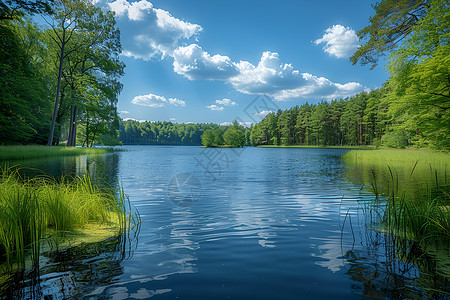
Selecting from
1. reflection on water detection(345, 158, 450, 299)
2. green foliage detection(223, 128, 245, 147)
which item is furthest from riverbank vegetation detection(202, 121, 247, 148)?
reflection on water detection(345, 158, 450, 299)

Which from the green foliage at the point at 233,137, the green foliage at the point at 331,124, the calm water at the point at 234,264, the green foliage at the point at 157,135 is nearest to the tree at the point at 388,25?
the calm water at the point at 234,264

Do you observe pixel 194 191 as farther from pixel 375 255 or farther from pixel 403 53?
pixel 403 53

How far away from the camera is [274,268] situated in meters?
3.92

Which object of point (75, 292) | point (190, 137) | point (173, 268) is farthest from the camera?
point (190, 137)

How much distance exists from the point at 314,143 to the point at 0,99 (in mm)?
99985

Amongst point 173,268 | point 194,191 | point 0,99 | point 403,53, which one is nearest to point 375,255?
point 173,268

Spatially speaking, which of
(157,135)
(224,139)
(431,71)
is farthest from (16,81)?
(157,135)

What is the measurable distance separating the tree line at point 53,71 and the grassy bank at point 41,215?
19.2 m

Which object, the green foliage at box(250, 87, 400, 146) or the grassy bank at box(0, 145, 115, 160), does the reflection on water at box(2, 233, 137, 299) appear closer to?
the grassy bank at box(0, 145, 115, 160)

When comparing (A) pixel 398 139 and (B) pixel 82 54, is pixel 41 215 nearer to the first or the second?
(B) pixel 82 54

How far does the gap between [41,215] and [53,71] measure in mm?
36943

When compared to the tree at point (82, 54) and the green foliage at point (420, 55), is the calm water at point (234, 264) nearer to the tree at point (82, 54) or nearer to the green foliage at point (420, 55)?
the green foliage at point (420, 55)

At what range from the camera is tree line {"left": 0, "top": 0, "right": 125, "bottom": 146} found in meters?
24.9

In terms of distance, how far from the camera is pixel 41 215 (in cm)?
421
